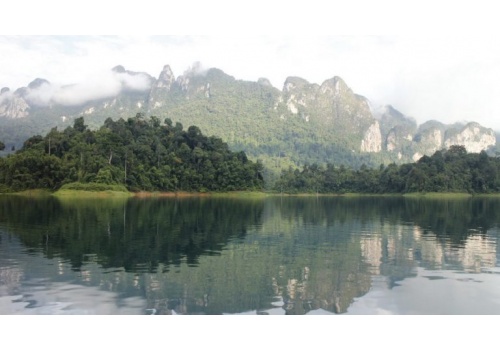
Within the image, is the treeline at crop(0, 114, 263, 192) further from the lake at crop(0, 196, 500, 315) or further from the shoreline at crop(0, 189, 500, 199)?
the lake at crop(0, 196, 500, 315)

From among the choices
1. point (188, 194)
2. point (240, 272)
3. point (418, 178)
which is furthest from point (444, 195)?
point (240, 272)

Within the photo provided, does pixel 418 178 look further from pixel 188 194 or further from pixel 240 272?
pixel 240 272

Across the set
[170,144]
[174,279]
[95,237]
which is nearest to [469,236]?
[174,279]

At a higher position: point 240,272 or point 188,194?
point 240,272

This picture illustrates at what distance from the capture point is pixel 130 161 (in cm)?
9750

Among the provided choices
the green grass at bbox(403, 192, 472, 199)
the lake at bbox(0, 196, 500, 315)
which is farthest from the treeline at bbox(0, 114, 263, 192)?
the lake at bbox(0, 196, 500, 315)

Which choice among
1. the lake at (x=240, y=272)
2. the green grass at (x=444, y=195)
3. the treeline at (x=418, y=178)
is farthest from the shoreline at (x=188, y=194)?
the lake at (x=240, y=272)

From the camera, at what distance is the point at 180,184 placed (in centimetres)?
10794

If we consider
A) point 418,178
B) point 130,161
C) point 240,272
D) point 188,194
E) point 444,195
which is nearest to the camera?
point 240,272

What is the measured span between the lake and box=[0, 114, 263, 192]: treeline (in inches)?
2359

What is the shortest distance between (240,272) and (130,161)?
84.6 m

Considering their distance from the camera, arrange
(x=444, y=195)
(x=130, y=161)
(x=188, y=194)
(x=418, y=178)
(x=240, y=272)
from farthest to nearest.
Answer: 1. (x=418, y=178)
2. (x=444, y=195)
3. (x=188, y=194)
4. (x=130, y=161)
5. (x=240, y=272)

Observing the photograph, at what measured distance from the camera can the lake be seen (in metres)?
13.4

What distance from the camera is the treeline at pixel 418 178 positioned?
418 ft
